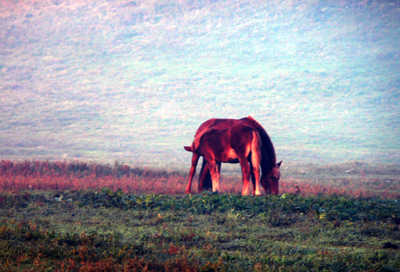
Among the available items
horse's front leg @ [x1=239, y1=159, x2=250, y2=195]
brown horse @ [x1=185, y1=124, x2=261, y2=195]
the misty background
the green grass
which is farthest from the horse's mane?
the misty background

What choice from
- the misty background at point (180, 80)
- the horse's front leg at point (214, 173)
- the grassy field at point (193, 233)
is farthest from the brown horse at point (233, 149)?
the misty background at point (180, 80)

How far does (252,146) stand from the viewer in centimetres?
1582

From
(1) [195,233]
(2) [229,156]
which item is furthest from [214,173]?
(1) [195,233]

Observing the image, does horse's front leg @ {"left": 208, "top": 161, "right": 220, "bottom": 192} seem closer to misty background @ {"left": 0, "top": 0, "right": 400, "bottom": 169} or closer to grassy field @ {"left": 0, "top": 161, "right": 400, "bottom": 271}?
grassy field @ {"left": 0, "top": 161, "right": 400, "bottom": 271}

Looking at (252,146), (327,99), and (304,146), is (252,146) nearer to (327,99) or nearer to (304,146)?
(304,146)

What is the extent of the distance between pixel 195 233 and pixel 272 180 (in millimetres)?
6516

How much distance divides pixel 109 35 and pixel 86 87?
45775 millimetres

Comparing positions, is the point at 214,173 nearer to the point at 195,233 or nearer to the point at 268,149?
the point at 268,149

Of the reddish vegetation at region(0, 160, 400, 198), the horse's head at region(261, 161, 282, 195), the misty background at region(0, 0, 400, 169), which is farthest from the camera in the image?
the misty background at region(0, 0, 400, 169)

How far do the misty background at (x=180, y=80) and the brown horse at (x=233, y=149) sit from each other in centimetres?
4961

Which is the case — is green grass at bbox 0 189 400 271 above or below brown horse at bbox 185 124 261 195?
below

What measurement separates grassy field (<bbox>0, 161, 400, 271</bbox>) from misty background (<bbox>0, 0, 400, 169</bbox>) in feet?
173

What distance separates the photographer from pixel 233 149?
16.3 m

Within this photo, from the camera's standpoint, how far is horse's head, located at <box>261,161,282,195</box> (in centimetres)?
1630
